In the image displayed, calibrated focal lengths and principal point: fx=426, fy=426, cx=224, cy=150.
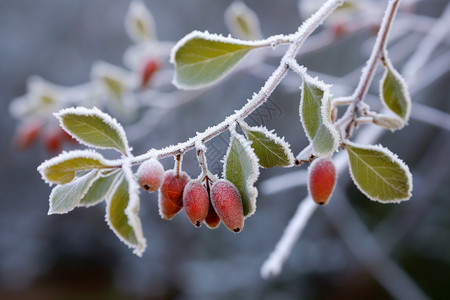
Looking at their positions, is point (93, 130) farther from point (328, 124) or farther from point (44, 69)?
point (44, 69)

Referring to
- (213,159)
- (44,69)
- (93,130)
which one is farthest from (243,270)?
(93,130)

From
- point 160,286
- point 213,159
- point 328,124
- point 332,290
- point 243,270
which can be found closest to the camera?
point 328,124

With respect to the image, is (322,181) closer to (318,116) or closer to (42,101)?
(318,116)

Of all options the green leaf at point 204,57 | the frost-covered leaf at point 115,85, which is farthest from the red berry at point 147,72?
the green leaf at point 204,57

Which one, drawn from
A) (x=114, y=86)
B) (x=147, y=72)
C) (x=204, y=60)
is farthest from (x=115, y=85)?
(x=204, y=60)

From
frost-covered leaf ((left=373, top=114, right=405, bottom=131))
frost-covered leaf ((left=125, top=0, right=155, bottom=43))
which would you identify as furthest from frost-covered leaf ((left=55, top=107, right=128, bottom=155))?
frost-covered leaf ((left=125, top=0, right=155, bottom=43))

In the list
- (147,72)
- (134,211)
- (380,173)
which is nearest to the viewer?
(134,211)
